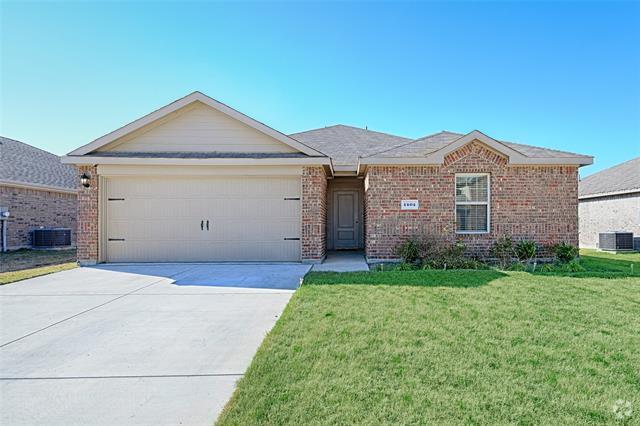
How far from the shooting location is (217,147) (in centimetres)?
1006

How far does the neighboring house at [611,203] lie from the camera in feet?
49.2

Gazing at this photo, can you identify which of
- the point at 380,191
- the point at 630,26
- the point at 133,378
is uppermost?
the point at 630,26

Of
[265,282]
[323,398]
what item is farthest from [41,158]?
[323,398]

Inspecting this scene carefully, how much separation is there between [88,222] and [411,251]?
9129 mm

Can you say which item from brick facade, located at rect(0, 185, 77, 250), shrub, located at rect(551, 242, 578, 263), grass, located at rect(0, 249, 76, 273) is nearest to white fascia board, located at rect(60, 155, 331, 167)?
grass, located at rect(0, 249, 76, 273)

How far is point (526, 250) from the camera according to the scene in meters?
9.09

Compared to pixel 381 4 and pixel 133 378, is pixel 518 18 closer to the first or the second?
pixel 381 4

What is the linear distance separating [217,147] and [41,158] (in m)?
14.2

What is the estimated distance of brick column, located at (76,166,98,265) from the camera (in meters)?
9.60

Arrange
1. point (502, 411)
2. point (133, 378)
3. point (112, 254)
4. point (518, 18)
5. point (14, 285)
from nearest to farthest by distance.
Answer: point (502, 411) < point (133, 378) < point (14, 285) < point (112, 254) < point (518, 18)

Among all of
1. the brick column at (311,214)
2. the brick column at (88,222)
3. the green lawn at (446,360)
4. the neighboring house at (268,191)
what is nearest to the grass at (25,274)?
the brick column at (88,222)

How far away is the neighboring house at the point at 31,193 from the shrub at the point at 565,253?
19.1 m

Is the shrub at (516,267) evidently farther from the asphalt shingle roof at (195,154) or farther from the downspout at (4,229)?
the downspout at (4,229)

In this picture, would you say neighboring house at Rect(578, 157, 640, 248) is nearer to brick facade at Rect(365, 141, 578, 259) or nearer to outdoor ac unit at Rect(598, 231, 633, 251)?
outdoor ac unit at Rect(598, 231, 633, 251)
